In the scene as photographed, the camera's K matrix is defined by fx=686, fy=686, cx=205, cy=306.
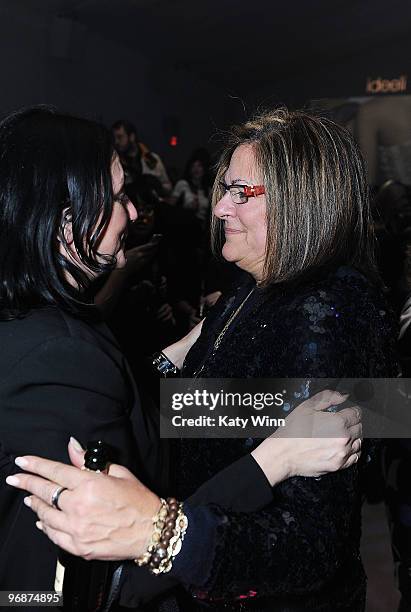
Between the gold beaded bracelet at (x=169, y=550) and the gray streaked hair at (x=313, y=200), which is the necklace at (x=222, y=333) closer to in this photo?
the gray streaked hair at (x=313, y=200)

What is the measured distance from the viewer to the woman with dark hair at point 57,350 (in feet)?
3.17

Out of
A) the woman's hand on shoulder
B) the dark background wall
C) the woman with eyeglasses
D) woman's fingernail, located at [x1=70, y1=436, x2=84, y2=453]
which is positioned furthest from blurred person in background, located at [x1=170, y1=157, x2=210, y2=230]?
woman's fingernail, located at [x1=70, y1=436, x2=84, y2=453]

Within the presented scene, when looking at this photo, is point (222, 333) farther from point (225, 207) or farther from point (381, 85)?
point (381, 85)

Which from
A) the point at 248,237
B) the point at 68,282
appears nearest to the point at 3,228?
the point at 68,282

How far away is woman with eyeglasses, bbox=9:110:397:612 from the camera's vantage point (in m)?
0.91

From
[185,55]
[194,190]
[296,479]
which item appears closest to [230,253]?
[296,479]

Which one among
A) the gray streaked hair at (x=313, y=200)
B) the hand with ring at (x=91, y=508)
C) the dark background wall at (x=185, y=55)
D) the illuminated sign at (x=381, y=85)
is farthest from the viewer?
the illuminated sign at (x=381, y=85)

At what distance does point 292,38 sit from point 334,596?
989 cm

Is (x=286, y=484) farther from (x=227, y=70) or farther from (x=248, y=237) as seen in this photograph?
(x=227, y=70)

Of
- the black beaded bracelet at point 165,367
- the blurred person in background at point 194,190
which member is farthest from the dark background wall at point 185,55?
the black beaded bracelet at point 165,367

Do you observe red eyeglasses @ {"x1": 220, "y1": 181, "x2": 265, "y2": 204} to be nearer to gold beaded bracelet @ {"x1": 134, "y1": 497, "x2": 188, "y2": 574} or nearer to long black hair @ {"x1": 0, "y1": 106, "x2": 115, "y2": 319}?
long black hair @ {"x1": 0, "y1": 106, "x2": 115, "y2": 319}

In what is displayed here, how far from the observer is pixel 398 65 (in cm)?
1098

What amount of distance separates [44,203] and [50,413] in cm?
32

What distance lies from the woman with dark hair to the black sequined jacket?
1.9 inches
